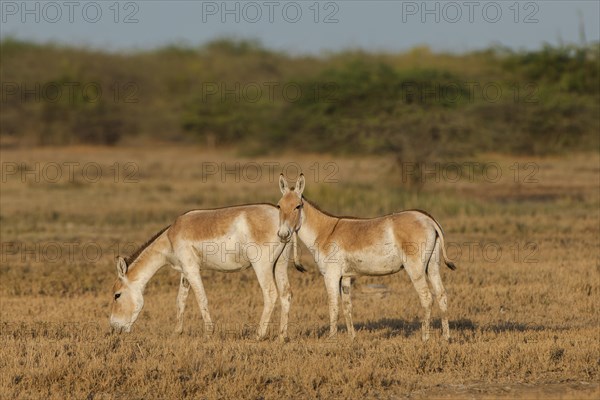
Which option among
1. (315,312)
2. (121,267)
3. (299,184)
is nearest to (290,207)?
(299,184)

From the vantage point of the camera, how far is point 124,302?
40.4ft

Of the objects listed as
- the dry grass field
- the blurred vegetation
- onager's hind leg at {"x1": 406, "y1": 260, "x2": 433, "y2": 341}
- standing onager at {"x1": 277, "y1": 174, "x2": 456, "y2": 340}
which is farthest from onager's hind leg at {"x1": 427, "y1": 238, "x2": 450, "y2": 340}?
the blurred vegetation

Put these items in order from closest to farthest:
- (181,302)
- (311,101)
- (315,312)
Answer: (181,302)
(315,312)
(311,101)

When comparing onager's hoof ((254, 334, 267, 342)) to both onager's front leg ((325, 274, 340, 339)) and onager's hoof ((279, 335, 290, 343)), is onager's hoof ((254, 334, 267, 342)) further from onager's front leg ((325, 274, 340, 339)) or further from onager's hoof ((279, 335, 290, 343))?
onager's front leg ((325, 274, 340, 339))

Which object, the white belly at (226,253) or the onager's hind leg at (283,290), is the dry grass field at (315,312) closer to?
the onager's hind leg at (283,290)

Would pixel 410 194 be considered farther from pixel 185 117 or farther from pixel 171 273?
pixel 185 117

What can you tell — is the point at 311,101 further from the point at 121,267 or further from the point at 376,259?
the point at 376,259

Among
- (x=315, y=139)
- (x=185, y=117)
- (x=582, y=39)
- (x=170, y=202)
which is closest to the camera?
(x=170, y=202)

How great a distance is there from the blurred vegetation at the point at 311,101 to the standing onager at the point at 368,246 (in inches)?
885

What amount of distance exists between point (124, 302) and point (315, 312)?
322 cm

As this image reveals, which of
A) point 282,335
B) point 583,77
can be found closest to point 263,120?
point 583,77

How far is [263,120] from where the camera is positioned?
5553 cm

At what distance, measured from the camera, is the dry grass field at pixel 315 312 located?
934 cm

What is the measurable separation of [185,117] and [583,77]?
2804cm
